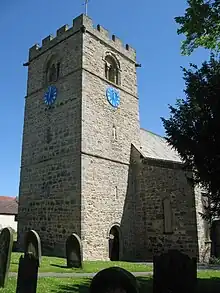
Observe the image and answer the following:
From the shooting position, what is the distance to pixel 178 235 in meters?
17.1

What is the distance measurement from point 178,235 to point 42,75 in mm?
13903

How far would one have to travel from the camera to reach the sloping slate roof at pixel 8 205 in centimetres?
4128

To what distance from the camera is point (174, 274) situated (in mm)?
6082

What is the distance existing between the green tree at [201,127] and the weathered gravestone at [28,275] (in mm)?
5997

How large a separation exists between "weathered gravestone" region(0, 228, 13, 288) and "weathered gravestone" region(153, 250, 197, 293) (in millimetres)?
3883

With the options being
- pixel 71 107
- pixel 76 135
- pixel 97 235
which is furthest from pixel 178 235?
pixel 71 107

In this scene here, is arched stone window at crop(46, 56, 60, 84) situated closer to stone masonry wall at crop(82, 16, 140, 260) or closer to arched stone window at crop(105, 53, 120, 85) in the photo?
stone masonry wall at crop(82, 16, 140, 260)

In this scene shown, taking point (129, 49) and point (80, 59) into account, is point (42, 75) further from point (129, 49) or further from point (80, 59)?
point (129, 49)

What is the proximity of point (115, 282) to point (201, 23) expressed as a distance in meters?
7.11

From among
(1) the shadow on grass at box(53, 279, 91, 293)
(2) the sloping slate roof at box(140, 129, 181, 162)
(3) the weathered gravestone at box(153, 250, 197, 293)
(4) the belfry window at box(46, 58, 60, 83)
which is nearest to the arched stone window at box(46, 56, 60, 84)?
(4) the belfry window at box(46, 58, 60, 83)

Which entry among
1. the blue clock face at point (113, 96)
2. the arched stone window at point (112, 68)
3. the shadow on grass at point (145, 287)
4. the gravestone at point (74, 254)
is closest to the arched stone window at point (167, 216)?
the gravestone at point (74, 254)

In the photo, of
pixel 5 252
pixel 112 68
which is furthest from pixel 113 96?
pixel 5 252

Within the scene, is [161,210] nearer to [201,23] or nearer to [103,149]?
[103,149]

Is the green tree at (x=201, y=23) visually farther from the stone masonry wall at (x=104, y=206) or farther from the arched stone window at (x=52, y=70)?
the arched stone window at (x=52, y=70)
